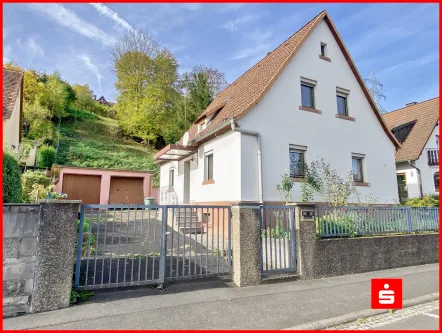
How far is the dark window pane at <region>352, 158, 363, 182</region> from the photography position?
41.6 ft

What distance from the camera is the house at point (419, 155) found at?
1884 cm

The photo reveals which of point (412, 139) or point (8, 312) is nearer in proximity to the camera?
point (8, 312)

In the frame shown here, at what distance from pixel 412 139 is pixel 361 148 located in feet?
35.7

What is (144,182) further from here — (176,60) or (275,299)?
(176,60)

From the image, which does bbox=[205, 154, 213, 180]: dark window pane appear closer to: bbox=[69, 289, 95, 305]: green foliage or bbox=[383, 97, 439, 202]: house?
bbox=[69, 289, 95, 305]: green foliage

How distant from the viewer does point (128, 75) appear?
105 ft

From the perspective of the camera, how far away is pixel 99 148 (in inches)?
1072

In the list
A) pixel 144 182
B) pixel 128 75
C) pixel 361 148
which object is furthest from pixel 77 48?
pixel 128 75

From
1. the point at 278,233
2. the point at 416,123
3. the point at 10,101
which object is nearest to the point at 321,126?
the point at 278,233

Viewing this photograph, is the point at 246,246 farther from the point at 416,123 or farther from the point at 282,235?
the point at 416,123

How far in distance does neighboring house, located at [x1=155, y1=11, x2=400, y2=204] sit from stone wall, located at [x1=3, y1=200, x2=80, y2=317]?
6.13 meters

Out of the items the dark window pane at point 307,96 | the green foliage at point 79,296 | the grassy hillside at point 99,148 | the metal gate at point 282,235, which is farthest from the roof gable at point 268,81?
the grassy hillside at point 99,148

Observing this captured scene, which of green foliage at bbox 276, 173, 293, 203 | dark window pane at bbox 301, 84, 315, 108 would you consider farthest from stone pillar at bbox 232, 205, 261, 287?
dark window pane at bbox 301, 84, 315, 108

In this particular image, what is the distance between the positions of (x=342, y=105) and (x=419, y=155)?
10391mm
